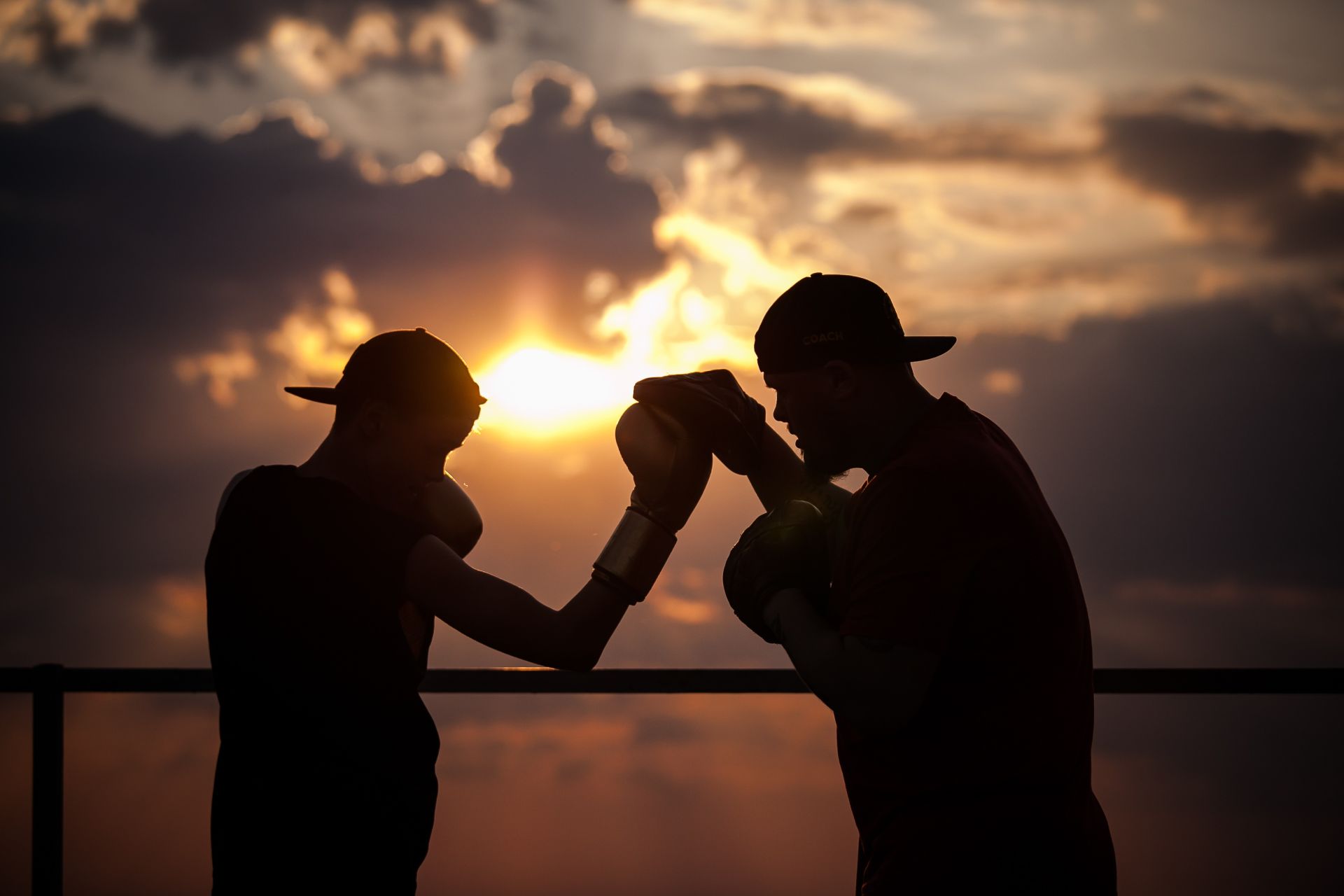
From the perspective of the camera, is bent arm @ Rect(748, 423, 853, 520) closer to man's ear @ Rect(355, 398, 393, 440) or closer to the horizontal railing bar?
the horizontal railing bar

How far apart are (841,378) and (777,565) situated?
0.49 meters

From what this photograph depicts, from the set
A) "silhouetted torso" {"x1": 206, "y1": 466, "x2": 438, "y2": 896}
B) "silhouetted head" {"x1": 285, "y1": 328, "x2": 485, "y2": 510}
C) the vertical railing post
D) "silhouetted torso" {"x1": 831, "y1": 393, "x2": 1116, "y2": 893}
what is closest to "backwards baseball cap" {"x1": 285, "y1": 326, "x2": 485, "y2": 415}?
"silhouetted head" {"x1": 285, "y1": 328, "x2": 485, "y2": 510}

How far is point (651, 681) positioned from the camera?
437 cm

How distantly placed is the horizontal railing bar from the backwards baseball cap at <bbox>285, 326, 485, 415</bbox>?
5.69ft

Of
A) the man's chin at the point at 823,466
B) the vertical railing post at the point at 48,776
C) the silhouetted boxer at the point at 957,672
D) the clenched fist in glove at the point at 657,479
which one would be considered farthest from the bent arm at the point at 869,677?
the vertical railing post at the point at 48,776

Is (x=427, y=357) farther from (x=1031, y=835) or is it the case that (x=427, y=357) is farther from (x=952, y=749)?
(x=1031, y=835)

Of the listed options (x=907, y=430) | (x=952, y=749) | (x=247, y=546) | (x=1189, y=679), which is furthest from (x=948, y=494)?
(x=1189, y=679)

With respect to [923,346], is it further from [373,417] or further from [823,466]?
[373,417]

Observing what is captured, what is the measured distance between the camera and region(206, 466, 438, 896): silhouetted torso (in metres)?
2.62

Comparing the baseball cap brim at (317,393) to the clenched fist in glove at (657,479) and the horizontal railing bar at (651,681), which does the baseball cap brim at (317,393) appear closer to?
the clenched fist in glove at (657,479)

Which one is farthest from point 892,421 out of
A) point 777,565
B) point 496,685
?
point 496,685

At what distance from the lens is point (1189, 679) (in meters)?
4.28

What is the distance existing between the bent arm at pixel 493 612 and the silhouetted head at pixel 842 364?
0.75 meters

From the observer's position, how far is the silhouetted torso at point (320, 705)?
2.62m
